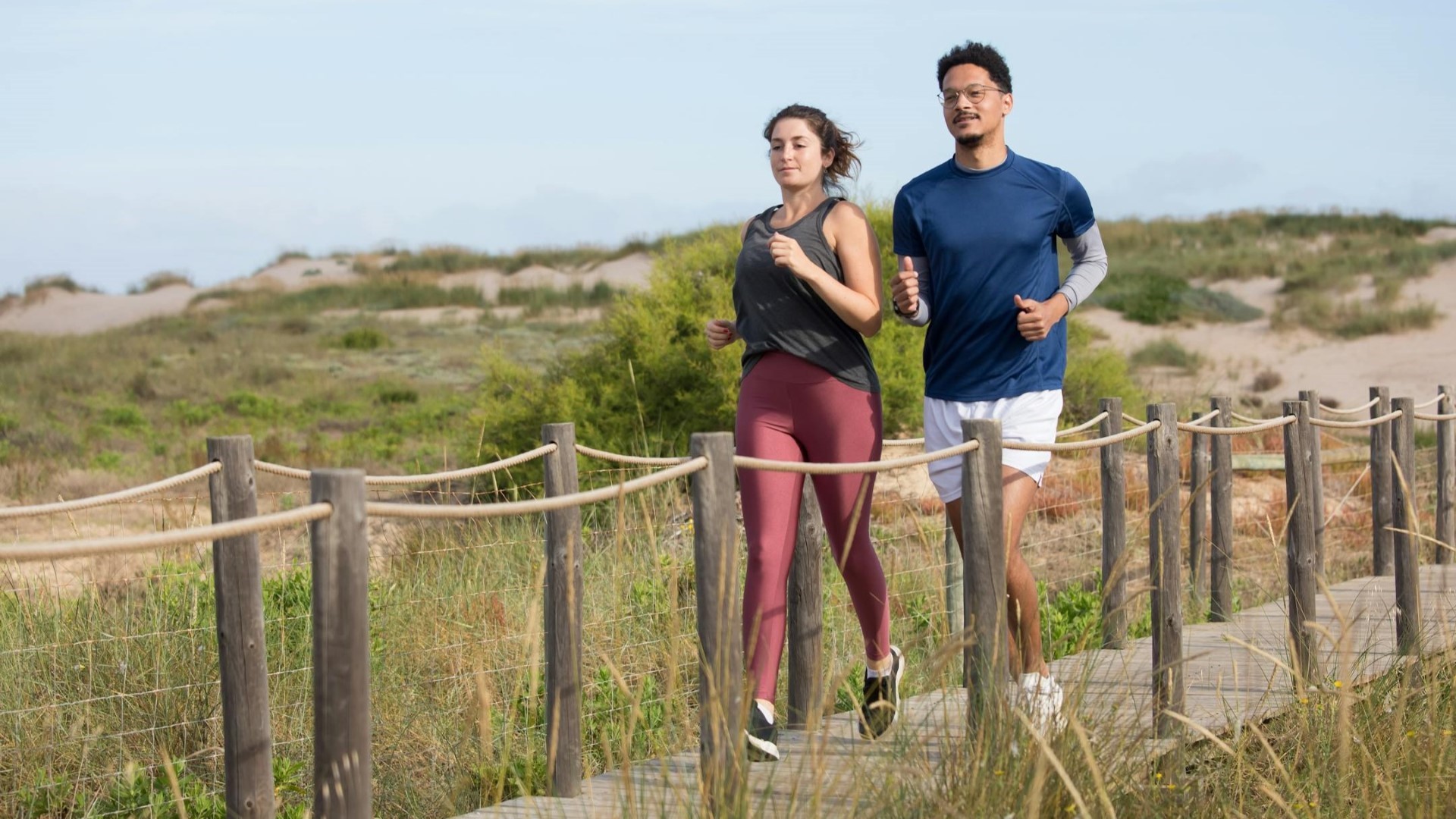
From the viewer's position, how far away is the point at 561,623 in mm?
4371

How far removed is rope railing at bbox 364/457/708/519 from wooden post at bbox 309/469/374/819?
0.22ft

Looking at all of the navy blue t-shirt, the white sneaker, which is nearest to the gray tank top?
the navy blue t-shirt

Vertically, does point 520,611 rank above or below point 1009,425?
below

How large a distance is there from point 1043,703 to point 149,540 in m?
2.29

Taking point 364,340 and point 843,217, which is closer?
point 843,217

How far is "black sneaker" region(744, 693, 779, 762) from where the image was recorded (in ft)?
12.8

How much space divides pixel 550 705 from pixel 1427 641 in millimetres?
3641

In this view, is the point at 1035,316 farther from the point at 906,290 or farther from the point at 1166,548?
the point at 1166,548

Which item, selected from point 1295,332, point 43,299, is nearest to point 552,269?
point 43,299

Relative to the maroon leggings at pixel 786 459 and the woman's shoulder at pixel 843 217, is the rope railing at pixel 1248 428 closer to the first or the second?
the maroon leggings at pixel 786 459

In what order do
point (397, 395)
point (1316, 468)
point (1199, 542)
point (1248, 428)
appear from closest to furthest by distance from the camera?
1. point (1248, 428)
2. point (1316, 468)
3. point (1199, 542)
4. point (397, 395)

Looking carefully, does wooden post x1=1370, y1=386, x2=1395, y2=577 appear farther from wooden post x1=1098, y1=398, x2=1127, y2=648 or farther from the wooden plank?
wooden post x1=1098, y1=398, x2=1127, y2=648

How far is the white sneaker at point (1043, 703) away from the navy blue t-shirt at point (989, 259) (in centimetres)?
79

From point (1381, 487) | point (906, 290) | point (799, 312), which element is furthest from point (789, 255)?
point (1381, 487)
